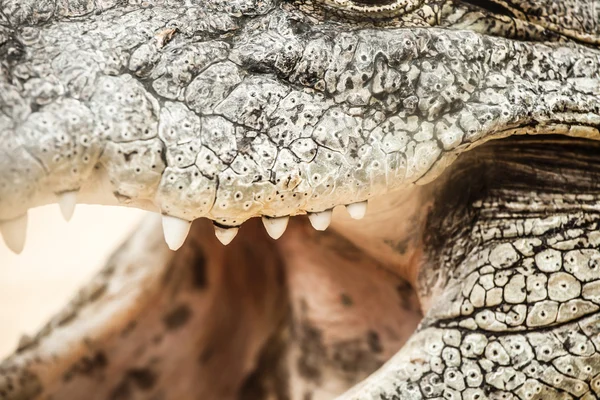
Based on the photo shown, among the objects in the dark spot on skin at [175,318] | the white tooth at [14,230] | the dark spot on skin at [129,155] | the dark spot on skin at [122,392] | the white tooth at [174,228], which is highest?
the dark spot on skin at [129,155]

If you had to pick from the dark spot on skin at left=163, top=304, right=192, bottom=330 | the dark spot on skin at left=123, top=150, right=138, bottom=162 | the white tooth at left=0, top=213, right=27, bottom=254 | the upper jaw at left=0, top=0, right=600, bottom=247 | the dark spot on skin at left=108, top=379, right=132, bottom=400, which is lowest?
the dark spot on skin at left=108, top=379, right=132, bottom=400

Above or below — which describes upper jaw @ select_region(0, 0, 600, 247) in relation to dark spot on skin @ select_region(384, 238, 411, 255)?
above

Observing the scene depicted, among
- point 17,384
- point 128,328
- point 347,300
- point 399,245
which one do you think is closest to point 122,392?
point 128,328

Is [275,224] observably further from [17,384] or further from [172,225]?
[17,384]

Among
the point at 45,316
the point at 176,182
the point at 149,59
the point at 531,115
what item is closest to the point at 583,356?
the point at 531,115

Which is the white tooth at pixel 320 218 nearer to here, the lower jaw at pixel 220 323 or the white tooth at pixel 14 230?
the white tooth at pixel 14 230

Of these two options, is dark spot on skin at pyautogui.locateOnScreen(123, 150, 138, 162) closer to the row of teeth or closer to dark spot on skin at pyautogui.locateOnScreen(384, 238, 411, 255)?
the row of teeth

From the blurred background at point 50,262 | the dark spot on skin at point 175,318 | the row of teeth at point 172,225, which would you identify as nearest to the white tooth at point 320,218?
the row of teeth at point 172,225

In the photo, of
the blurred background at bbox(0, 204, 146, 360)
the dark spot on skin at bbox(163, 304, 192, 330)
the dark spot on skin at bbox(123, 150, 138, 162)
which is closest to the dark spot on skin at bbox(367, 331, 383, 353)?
the dark spot on skin at bbox(163, 304, 192, 330)
